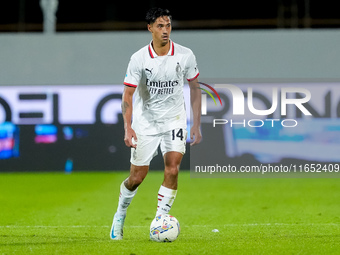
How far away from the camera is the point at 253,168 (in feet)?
57.8

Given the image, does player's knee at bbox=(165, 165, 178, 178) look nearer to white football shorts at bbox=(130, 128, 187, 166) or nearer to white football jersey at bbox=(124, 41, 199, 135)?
white football shorts at bbox=(130, 128, 187, 166)

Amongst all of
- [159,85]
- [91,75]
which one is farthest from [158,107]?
[91,75]

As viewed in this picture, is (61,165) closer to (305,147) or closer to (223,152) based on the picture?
(223,152)

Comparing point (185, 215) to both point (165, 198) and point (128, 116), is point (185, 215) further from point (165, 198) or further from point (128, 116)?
point (128, 116)

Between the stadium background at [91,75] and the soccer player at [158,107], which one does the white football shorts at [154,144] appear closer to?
the soccer player at [158,107]

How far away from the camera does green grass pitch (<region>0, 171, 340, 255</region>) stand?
6.66 m

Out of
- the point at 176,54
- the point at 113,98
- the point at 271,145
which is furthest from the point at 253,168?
the point at 176,54

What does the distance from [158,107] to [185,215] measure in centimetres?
312

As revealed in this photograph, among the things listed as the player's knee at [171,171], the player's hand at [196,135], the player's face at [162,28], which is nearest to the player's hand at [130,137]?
the player's knee at [171,171]

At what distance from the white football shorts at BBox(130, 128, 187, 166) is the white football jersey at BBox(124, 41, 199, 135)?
0.17 feet

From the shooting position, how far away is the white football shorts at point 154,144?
7.04m

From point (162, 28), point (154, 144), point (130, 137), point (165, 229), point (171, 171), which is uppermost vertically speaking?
point (162, 28)

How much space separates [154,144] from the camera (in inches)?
281

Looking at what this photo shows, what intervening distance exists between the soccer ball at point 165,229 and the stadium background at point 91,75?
1110 centimetres
